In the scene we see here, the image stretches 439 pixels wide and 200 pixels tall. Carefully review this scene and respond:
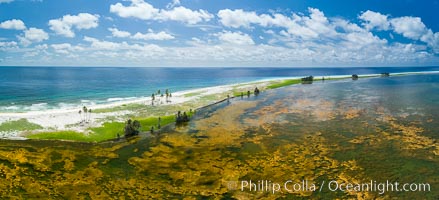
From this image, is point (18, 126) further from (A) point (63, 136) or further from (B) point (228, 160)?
(B) point (228, 160)

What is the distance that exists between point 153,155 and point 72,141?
15.5m

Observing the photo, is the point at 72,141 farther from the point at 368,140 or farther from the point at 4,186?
the point at 368,140

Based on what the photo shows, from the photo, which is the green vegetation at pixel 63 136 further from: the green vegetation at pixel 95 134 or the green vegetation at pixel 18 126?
the green vegetation at pixel 18 126

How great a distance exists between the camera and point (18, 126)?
53.7 m

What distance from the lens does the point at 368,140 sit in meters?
47.7

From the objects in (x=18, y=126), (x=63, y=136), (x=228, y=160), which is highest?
(x=18, y=126)

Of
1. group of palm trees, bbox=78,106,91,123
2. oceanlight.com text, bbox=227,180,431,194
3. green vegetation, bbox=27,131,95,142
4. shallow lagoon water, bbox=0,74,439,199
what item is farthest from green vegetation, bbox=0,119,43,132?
oceanlight.com text, bbox=227,180,431,194

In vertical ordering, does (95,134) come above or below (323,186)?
Answer: above

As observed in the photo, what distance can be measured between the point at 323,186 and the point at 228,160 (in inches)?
476

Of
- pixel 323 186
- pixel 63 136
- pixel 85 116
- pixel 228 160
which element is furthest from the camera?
pixel 85 116

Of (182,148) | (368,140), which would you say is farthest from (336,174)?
(182,148)

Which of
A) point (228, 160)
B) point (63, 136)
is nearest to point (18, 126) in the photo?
point (63, 136)

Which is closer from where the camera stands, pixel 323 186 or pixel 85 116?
pixel 323 186

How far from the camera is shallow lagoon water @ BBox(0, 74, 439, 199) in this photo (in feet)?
100.0
